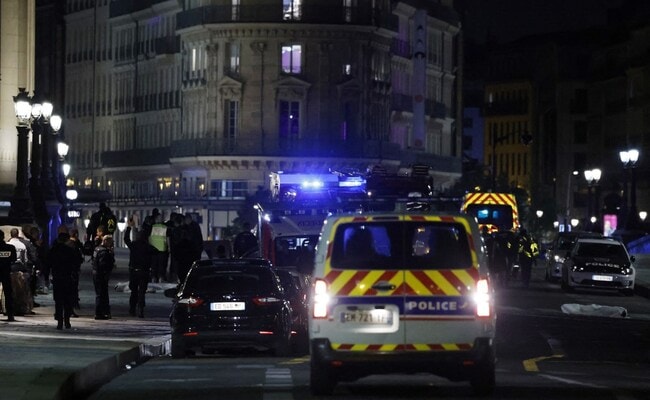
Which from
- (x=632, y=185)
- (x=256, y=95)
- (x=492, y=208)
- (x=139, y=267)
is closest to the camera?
(x=139, y=267)

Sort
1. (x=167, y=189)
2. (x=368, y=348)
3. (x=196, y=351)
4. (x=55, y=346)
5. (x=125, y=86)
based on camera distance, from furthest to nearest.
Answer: (x=125, y=86), (x=167, y=189), (x=196, y=351), (x=55, y=346), (x=368, y=348)

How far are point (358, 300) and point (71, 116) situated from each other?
114 meters

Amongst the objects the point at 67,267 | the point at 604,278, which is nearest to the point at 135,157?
the point at 604,278

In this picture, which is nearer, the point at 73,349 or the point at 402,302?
the point at 402,302

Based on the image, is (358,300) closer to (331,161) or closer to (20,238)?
(20,238)

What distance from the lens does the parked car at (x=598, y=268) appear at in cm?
5800

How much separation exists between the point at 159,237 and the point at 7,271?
15644 millimetres

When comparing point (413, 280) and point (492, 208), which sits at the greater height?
point (492, 208)

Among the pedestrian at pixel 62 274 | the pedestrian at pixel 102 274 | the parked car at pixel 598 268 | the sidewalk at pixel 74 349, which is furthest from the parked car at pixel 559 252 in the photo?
the pedestrian at pixel 62 274

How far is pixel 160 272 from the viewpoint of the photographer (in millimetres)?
53844

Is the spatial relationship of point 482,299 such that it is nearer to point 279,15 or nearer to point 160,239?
point 160,239

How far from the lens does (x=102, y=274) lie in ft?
123

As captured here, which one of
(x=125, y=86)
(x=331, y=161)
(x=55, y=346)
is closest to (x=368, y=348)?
(x=55, y=346)

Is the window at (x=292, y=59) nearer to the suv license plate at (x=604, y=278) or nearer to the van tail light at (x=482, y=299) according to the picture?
the suv license plate at (x=604, y=278)
